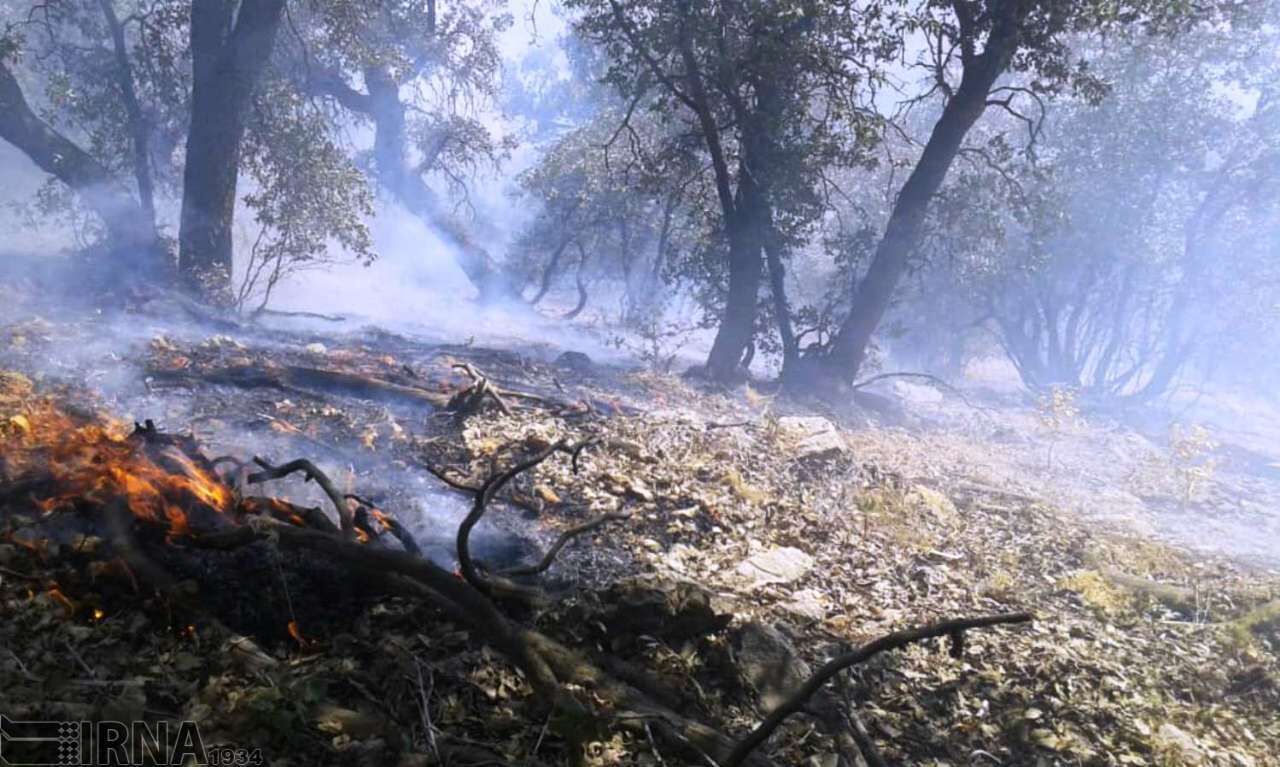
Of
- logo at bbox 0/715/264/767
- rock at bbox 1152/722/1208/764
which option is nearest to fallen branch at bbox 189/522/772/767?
logo at bbox 0/715/264/767

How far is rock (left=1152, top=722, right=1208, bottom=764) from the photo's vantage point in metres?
3.51

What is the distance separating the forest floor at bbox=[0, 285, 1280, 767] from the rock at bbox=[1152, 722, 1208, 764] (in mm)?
16

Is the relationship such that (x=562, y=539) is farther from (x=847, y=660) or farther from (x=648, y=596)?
(x=847, y=660)

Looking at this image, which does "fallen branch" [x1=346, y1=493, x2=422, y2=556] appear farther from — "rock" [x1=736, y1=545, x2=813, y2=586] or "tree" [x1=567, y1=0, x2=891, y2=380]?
"tree" [x1=567, y1=0, x2=891, y2=380]

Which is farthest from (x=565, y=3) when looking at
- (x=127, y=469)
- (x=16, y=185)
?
(x=16, y=185)

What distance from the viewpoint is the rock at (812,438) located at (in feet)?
24.8

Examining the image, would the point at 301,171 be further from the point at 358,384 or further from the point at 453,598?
the point at 453,598

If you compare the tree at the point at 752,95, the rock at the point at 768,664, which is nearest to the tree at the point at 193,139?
the tree at the point at 752,95

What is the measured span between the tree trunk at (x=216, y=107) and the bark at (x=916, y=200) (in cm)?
1072

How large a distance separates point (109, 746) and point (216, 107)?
11608mm

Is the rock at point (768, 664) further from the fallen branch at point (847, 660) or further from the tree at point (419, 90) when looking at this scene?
the tree at point (419, 90)

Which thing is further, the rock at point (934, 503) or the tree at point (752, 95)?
the tree at point (752, 95)

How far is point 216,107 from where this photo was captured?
11.1 m

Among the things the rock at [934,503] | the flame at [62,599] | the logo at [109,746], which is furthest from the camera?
the rock at [934,503]
